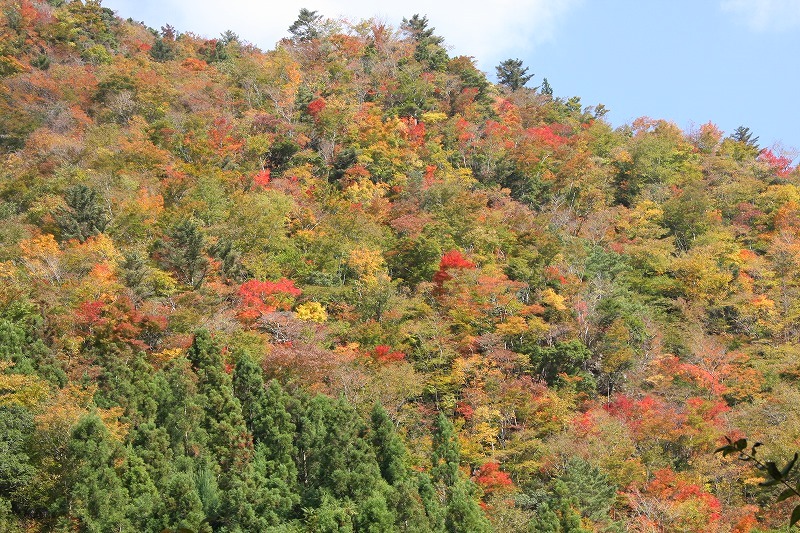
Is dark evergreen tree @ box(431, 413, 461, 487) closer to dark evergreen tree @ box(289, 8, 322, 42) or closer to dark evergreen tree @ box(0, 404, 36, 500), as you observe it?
dark evergreen tree @ box(0, 404, 36, 500)

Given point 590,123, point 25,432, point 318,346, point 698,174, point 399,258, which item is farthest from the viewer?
point 590,123

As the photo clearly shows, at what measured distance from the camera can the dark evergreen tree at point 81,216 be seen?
3491 centimetres

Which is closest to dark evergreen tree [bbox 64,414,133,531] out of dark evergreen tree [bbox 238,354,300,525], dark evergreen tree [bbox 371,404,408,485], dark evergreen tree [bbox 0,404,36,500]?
dark evergreen tree [bbox 0,404,36,500]

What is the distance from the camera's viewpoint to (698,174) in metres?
55.8

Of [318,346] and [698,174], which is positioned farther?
[698,174]

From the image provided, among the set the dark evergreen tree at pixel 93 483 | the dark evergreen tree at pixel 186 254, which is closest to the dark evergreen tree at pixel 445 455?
the dark evergreen tree at pixel 93 483

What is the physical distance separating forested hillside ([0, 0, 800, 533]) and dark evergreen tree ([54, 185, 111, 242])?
0.15 m

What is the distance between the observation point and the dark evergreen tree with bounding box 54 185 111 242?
34.9 meters

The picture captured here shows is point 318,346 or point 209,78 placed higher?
point 209,78

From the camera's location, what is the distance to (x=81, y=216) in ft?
117

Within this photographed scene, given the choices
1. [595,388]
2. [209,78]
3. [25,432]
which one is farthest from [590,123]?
[25,432]

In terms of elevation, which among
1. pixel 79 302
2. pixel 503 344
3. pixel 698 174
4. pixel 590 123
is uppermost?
pixel 590 123

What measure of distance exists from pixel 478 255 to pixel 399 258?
3897 mm

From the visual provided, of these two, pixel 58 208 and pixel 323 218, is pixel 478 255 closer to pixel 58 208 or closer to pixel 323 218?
pixel 323 218
